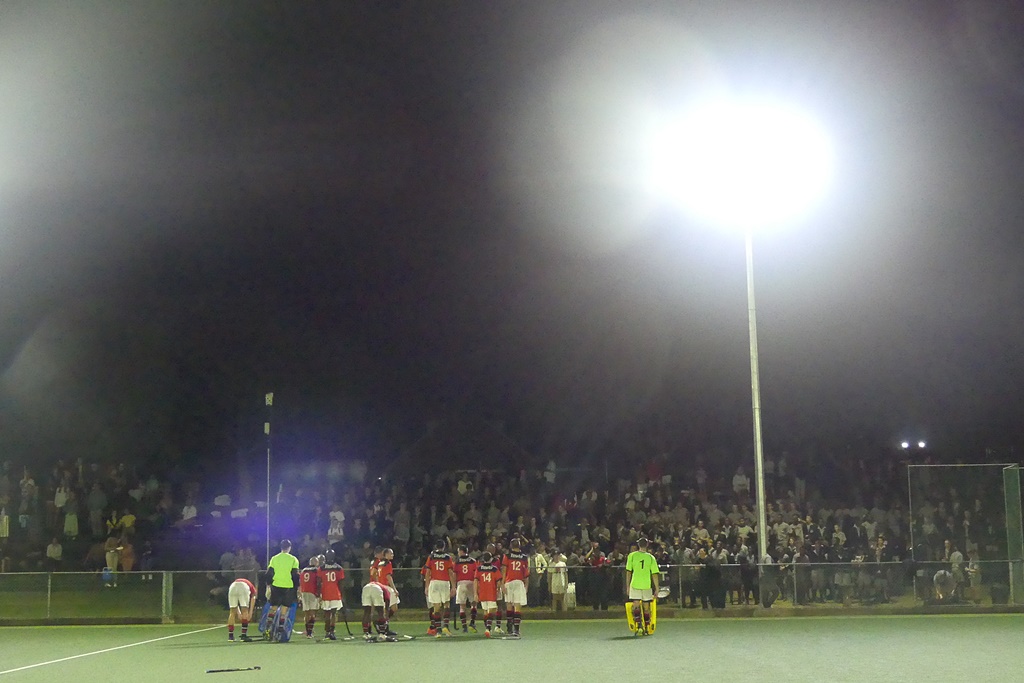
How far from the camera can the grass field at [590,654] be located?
45.4ft

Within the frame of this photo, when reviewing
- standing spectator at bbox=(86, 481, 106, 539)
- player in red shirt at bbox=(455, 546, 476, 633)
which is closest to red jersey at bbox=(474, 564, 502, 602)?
player in red shirt at bbox=(455, 546, 476, 633)

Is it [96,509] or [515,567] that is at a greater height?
[96,509]

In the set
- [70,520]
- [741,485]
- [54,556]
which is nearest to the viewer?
[54,556]

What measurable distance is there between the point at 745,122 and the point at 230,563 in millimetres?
15601

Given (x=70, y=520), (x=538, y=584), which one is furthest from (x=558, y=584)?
(x=70, y=520)

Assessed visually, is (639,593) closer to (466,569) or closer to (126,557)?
(466,569)

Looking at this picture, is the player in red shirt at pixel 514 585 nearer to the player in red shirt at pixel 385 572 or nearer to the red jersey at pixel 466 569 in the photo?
the red jersey at pixel 466 569

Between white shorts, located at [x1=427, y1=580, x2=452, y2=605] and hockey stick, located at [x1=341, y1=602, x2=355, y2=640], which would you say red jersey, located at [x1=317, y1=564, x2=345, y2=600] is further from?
white shorts, located at [x1=427, y1=580, x2=452, y2=605]

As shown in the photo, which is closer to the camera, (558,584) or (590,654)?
(590,654)

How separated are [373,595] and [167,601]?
6.71 m

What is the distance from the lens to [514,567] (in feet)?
65.4

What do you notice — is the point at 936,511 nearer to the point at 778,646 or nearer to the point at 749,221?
the point at 749,221

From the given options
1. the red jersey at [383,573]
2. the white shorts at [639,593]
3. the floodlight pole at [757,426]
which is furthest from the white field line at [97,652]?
the floodlight pole at [757,426]

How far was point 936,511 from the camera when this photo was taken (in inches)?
1001
